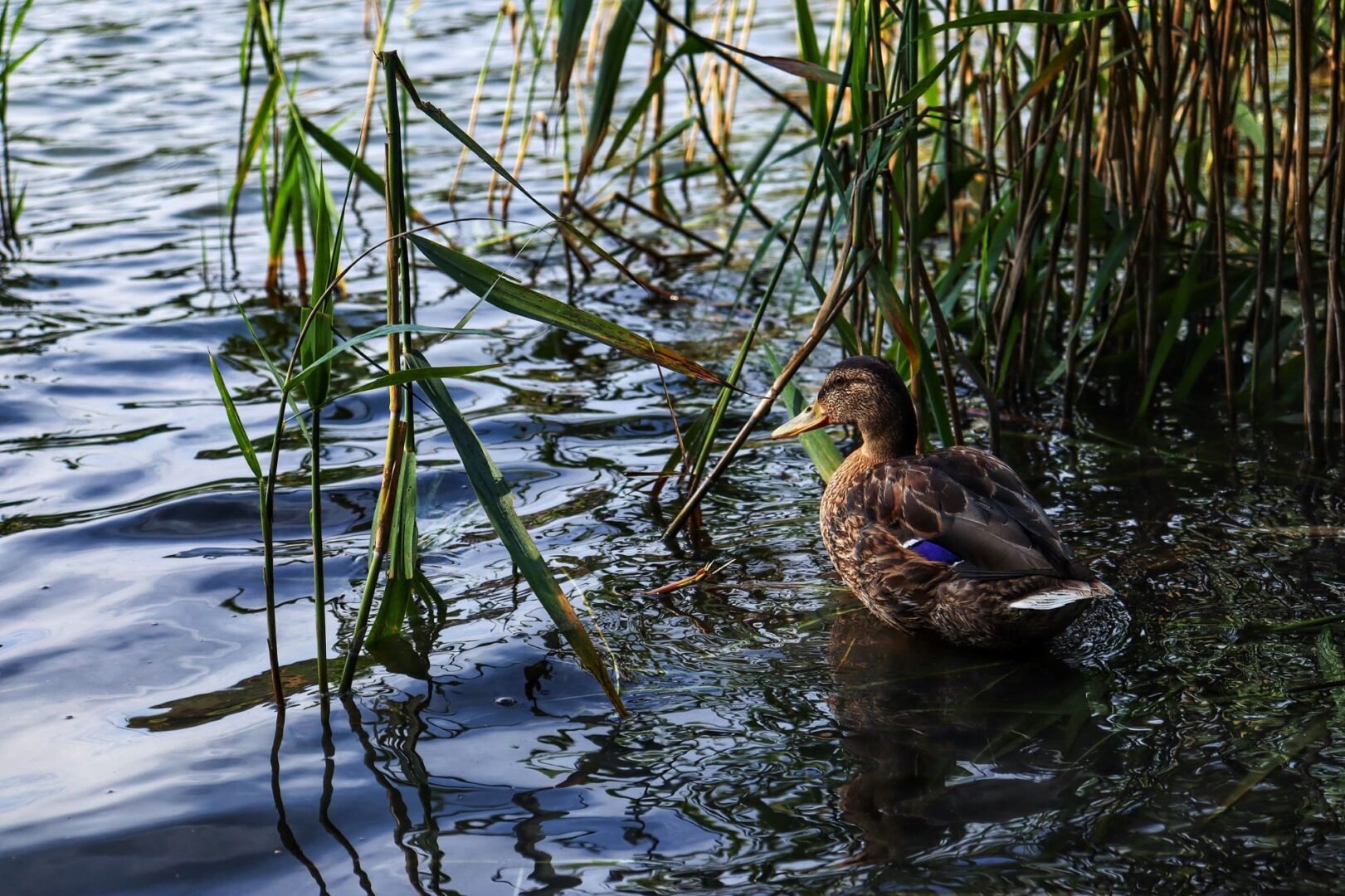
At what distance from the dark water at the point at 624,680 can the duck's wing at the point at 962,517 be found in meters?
0.28

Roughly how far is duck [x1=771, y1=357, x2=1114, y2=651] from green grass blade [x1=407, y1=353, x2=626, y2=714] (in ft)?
3.56

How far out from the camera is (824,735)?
10.6 feet

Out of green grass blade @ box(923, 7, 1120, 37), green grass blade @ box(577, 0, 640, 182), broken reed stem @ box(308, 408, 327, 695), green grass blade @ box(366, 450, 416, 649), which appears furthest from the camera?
green grass blade @ box(577, 0, 640, 182)

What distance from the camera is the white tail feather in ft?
10.8

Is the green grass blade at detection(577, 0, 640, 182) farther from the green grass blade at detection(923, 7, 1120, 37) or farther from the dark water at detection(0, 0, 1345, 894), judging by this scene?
the dark water at detection(0, 0, 1345, 894)

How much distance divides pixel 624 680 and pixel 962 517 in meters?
0.96

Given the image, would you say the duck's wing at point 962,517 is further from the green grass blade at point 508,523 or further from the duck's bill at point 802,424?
the green grass blade at point 508,523

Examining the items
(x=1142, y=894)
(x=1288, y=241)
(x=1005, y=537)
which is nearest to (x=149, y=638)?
(x=1005, y=537)

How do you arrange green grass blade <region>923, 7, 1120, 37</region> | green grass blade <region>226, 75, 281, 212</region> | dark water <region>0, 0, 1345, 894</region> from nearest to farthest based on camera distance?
dark water <region>0, 0, 1345, 894</region> < green grass blade <region>923, 7, 1120, 37</region> < green grass blade <region>226, 75, 281, 212</region>

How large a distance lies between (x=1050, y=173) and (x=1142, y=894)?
292 cm

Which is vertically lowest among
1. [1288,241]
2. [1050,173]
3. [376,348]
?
[376,348]

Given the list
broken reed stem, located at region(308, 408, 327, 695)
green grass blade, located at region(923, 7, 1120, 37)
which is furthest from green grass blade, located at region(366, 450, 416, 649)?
green grass blade, located at region(923, 7, 1120, 37)

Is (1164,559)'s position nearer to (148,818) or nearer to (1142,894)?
(1142,894)

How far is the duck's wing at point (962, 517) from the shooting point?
348 cm
